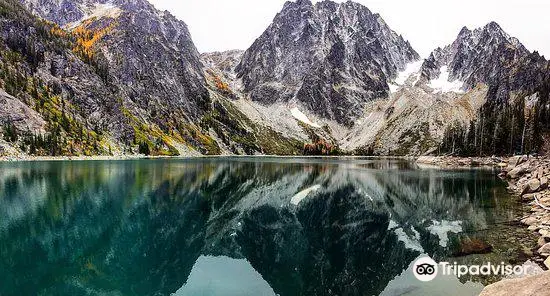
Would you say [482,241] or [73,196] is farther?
[73,196]

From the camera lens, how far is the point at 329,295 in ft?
77.7

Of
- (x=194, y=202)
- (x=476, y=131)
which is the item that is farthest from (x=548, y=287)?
(x=476, y=131)

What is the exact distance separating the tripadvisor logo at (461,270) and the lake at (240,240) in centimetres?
81

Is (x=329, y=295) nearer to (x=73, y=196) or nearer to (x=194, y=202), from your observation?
(x=194, y=202)

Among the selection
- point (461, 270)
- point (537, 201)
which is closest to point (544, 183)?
point (537, 201)

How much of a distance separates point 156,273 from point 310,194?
42571 mm

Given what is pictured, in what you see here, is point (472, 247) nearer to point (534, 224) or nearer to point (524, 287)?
point (534, 224)

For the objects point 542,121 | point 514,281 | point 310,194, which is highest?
point 542,121

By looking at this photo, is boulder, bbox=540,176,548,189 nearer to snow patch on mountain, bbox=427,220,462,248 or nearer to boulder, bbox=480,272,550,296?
snow patch on mountain, bbox=427,220,462,248

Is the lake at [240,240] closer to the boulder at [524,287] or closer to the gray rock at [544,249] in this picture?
the gray rock at [544,249]

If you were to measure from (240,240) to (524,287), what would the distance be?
2682cm

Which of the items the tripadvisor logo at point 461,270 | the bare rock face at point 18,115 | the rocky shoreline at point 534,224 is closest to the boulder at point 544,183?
the rocky shoreline at point 534,224

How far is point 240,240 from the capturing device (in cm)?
3750

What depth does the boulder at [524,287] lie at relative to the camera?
12.9 m
